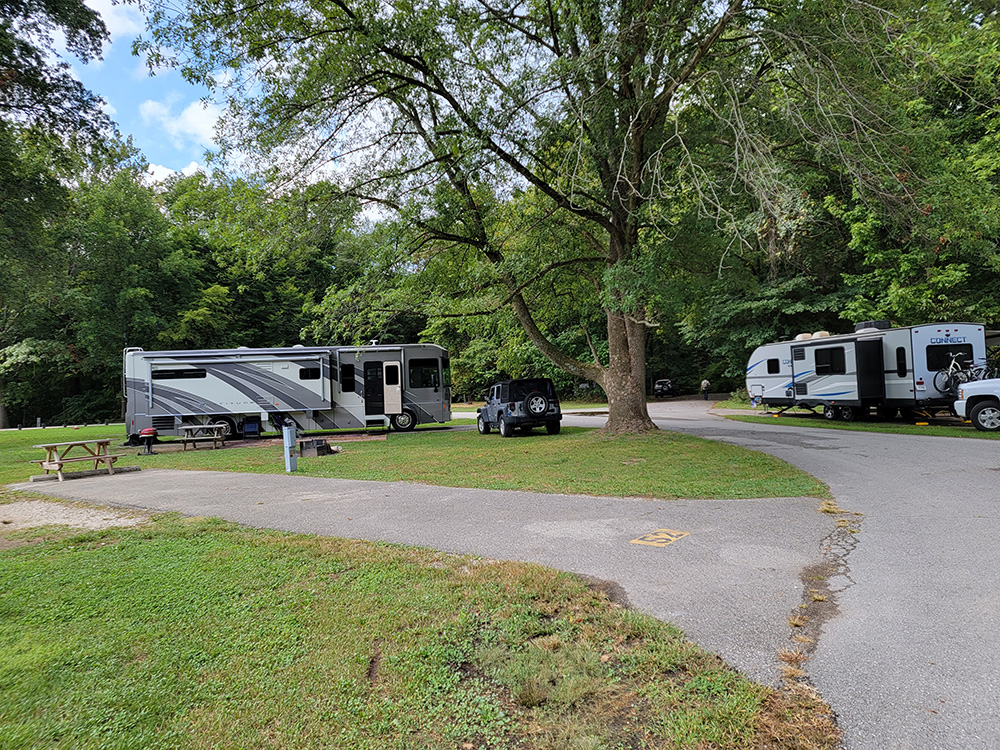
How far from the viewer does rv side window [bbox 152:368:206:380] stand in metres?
20.1

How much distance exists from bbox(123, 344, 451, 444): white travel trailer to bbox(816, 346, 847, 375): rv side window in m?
13.6

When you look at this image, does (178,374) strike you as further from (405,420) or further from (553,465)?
(553,465)

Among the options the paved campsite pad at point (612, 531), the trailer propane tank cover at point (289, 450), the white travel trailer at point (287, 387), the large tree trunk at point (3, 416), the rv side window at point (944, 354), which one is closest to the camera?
the paved campsite pad at point (612, 531)

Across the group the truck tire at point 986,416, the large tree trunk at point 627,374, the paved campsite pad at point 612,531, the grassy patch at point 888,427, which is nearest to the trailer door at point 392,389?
the large tree trunk at point 627,374

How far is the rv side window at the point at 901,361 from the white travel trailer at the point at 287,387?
1523 cm

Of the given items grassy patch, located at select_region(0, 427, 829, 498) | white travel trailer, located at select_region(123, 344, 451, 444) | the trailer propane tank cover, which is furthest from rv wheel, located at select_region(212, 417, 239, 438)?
the trailer propane tank cover

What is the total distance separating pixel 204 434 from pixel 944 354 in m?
24.3

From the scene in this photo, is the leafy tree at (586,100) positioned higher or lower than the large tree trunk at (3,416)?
higher

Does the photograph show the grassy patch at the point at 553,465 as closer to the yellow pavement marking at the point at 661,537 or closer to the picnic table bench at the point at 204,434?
the picnic table bench at the point at 204,434

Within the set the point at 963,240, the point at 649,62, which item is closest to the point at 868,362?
the point at 963,240

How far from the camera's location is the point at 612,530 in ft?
19.4

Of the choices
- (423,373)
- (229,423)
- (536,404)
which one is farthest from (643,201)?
(229,423)

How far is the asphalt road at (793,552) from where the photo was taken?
2832 millimetres

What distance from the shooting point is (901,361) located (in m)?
Answer: 16.8
